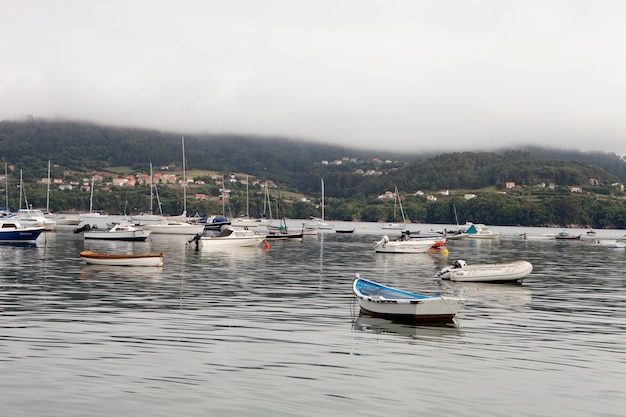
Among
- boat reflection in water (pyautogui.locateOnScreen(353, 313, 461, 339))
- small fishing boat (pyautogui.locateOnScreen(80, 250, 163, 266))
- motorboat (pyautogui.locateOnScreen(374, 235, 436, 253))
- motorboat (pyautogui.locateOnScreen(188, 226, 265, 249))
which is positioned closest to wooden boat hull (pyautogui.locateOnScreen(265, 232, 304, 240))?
motorboat (pyautogui.locateOnScreen(188, 226, 265, 249))

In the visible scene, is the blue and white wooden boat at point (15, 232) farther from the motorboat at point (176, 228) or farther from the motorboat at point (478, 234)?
the motorboat at point (478, 234)

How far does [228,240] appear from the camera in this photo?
4070 inches

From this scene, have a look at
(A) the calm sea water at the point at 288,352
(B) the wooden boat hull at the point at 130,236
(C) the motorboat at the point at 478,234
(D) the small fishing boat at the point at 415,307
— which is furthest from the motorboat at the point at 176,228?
(D) the small fishing boat at the point at 415,307

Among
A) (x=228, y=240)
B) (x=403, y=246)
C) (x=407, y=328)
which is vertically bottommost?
(x=407, y=328)

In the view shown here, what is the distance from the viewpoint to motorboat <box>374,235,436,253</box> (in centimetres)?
10131

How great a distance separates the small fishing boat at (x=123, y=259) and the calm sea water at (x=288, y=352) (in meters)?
9.78

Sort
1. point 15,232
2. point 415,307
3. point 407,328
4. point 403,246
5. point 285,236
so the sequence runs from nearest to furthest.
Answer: point 407,328 < point 415,307 < point 15,232 < point 403,246 < point 285,236

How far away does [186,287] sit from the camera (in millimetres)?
51312

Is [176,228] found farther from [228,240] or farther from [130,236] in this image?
[228,240]

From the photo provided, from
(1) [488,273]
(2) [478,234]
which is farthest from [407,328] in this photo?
(2) [478,234]

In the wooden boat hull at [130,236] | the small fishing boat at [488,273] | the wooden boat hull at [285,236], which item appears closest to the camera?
the small fishing boat at [488,273]

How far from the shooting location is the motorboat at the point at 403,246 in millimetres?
101312

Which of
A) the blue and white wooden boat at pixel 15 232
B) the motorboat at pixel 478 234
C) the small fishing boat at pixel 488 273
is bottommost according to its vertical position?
the motorboat at pixel 478 234

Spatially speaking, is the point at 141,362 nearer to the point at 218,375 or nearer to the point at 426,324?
the point at 218,375
